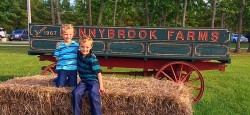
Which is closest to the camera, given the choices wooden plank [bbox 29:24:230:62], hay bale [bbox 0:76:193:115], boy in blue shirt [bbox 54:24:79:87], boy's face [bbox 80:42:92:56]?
hay bale [bbox 0:76:193:115]

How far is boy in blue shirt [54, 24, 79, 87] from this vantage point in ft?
16.6

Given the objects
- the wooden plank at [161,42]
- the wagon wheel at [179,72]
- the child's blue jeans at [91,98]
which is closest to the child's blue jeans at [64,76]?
the child's blue jeans at [91,98]

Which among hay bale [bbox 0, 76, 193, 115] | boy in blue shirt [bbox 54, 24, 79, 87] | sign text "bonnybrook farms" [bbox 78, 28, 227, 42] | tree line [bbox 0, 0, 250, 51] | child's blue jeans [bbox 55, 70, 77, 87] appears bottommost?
hay bale [bbox 0, 76, 193, 115]

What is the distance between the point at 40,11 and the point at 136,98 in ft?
167

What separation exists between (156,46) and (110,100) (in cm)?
269

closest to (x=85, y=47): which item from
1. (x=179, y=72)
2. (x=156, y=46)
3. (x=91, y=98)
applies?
(x=91, y=98)

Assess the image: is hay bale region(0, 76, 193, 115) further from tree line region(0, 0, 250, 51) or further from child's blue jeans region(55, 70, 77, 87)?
tree line region(0, 0, 250, 51)

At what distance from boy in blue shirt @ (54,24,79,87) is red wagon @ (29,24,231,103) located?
2.09 meters

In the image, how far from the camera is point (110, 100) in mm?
4719

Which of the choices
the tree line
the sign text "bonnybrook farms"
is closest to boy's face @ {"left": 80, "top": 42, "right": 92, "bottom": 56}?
the sign text "bonnybrook farms"

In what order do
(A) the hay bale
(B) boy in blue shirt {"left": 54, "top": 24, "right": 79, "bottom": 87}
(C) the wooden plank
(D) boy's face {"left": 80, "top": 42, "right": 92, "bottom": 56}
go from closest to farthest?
1. (A) the hay bale
2. (D) boy's face {"left": 80, "top": 42, "right": 92, "bottom": 56}
3. (B) boy in blue shirt {"left": 54, "top": 24, "right": 79, "bottom": 87}
4. (C) the wooden plank

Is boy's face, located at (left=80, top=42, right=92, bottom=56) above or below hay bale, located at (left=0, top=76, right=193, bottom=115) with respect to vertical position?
above

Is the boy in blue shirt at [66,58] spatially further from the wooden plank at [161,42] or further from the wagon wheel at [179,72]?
the wagon wheel at [179,72]

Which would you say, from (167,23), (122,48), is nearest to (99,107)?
(122,48)
